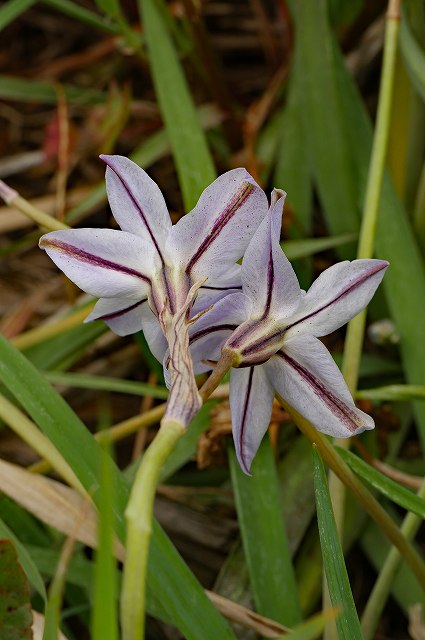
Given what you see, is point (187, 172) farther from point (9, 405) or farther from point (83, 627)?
point (83, 627)

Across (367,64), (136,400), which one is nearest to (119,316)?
(136,400)

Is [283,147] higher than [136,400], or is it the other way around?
[283,147]

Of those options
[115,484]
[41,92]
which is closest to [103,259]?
[115,484]

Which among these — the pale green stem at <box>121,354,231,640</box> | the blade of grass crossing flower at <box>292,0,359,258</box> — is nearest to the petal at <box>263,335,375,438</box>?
the pale green stem at <box>121,354,231,640</box>

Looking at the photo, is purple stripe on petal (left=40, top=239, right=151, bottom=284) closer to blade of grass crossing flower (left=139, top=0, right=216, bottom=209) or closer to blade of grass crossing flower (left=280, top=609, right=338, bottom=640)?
blade of grass crossing flower (left=280, top=609, right=338, bottom=640)

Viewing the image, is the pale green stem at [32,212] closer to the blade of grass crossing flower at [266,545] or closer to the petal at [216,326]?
the petal at [216,326]

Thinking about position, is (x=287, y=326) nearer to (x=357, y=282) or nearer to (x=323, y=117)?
(x=357, y=282)

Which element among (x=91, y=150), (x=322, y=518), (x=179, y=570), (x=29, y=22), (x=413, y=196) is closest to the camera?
(x=322, y=518)

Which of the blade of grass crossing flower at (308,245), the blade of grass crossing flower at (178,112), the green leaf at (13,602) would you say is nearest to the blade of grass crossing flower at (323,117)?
the blade of grass crossing flower at (308,245)
